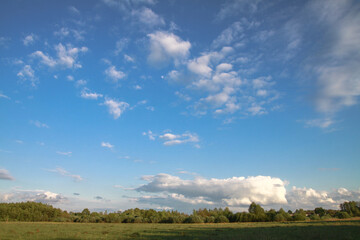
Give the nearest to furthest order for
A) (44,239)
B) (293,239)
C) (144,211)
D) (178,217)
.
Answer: (293,239), (44,239), (178,217), (144,211)

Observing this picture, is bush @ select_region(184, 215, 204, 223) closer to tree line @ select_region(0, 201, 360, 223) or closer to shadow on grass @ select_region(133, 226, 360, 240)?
tree line @ select_region(0, 201, 360, 223)

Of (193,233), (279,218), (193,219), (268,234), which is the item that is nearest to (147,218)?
(193,219)

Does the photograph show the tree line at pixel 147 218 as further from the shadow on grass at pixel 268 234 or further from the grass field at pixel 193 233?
the shadow on grass at pixel 268 234

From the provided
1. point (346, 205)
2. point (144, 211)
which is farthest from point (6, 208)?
point (346, 205)

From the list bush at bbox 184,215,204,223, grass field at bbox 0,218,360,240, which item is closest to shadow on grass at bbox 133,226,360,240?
grass field at bbox 0,218,360,240

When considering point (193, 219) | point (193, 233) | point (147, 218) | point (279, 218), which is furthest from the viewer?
point (147, 218)

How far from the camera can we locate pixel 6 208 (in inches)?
3713

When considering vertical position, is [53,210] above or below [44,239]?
above

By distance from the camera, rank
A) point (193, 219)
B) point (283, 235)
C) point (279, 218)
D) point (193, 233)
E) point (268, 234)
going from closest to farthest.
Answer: point (283, 235) < point (268, 234) < point (193, 233) < point (193, 219) < point (279, 218)

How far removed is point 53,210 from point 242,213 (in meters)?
84.4

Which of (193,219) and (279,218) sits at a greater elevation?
(193,219)

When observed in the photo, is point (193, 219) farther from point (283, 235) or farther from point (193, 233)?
point (283, 235)

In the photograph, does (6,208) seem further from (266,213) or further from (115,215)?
(266,213)

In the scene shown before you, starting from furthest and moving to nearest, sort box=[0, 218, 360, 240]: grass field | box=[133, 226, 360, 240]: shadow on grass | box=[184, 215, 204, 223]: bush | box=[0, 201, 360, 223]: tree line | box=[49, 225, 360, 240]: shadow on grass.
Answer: box=[0, 201, 360, 223]: tree line
box=[184, 215, 204, 223]: bush
box=[0, 218, 360, 240]: grass field
box=[49, 225, 360, 240]: shadow on grass
box=[133, 226, 360, 240]: shadow on grass
